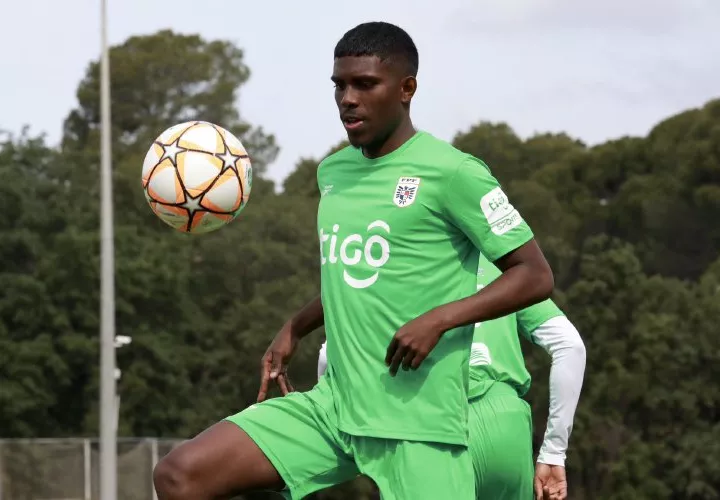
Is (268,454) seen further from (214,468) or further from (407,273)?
(407,273)

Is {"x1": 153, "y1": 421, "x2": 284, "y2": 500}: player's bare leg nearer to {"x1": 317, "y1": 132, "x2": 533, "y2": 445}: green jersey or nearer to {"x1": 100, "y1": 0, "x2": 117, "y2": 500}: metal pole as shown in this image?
{"x1": 317, "y1": 132, "x2": 533, "y2": 445}: green jersey

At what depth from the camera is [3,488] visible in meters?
30.5

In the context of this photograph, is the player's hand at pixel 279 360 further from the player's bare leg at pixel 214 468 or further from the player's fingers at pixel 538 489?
the player's fingers at pixel 538 489

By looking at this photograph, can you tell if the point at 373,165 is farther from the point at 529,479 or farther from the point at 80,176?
the point at 80,176

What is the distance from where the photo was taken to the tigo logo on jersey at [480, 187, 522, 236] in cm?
555

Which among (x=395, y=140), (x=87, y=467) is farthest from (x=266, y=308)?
(x=395, y=140)

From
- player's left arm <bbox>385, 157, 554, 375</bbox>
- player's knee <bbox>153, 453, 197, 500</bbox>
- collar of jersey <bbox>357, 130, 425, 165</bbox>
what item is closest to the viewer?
player's knee <bbox>153, 453, 197, 500</bbox>

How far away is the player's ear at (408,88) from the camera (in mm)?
5742

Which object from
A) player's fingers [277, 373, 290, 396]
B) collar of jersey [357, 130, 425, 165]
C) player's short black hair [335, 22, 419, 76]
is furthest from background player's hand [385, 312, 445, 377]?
player's short black hair [335, 22, 419, 76]

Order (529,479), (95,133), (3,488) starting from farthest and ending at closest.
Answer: (95,133)
(3,488)
(529,479)

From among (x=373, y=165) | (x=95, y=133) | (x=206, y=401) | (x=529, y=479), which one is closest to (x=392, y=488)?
(x=373, y=165)

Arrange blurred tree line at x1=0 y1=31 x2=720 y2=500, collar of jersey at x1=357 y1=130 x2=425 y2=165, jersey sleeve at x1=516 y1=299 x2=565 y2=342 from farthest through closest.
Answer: blurred tree line at x1=0 y1=31 x2=720 y2=500 < jersey sleeve at x1=516 y1=299 x2=565 y2=342 < collar of jersey at x1=357 y1=130 x2=425 y2=165

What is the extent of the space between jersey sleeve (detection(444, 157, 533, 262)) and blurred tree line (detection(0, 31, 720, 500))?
36791 millimetres

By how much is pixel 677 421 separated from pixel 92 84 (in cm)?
2915
